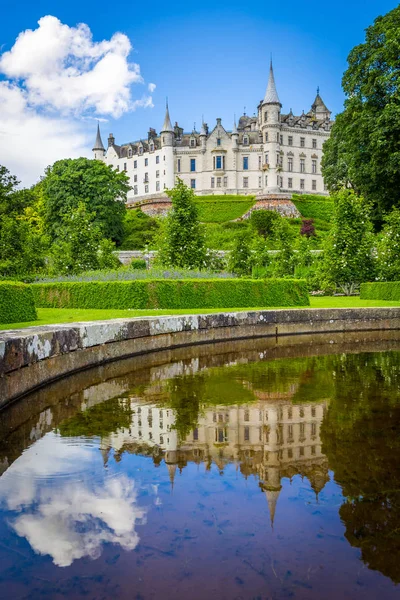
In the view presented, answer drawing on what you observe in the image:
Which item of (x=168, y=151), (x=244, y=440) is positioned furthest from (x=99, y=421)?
(x=168, y=151)

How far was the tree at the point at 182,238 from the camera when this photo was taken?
73.8 feet

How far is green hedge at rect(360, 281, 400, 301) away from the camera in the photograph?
18.5m

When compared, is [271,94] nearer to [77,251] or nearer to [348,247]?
[348,247]

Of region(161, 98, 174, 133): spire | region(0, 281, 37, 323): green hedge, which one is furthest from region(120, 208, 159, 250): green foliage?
region(0, 281, 37, 323): green hedge

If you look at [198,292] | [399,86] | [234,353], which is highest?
[399,86]

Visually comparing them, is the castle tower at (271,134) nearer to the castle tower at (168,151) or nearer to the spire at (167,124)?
the castle tower at (168,151)

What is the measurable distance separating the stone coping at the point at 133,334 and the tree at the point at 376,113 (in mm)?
13398

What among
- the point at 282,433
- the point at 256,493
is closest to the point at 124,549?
the point at 256,493

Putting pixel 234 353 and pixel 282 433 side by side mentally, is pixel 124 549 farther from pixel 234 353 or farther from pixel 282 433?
pixel 234 353

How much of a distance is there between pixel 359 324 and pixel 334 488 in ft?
34.2

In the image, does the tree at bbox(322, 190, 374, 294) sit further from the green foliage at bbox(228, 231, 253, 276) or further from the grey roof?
the grey roof

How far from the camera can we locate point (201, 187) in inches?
3250

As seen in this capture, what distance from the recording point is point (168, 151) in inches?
3273

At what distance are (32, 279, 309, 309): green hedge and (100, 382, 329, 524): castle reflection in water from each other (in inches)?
341
